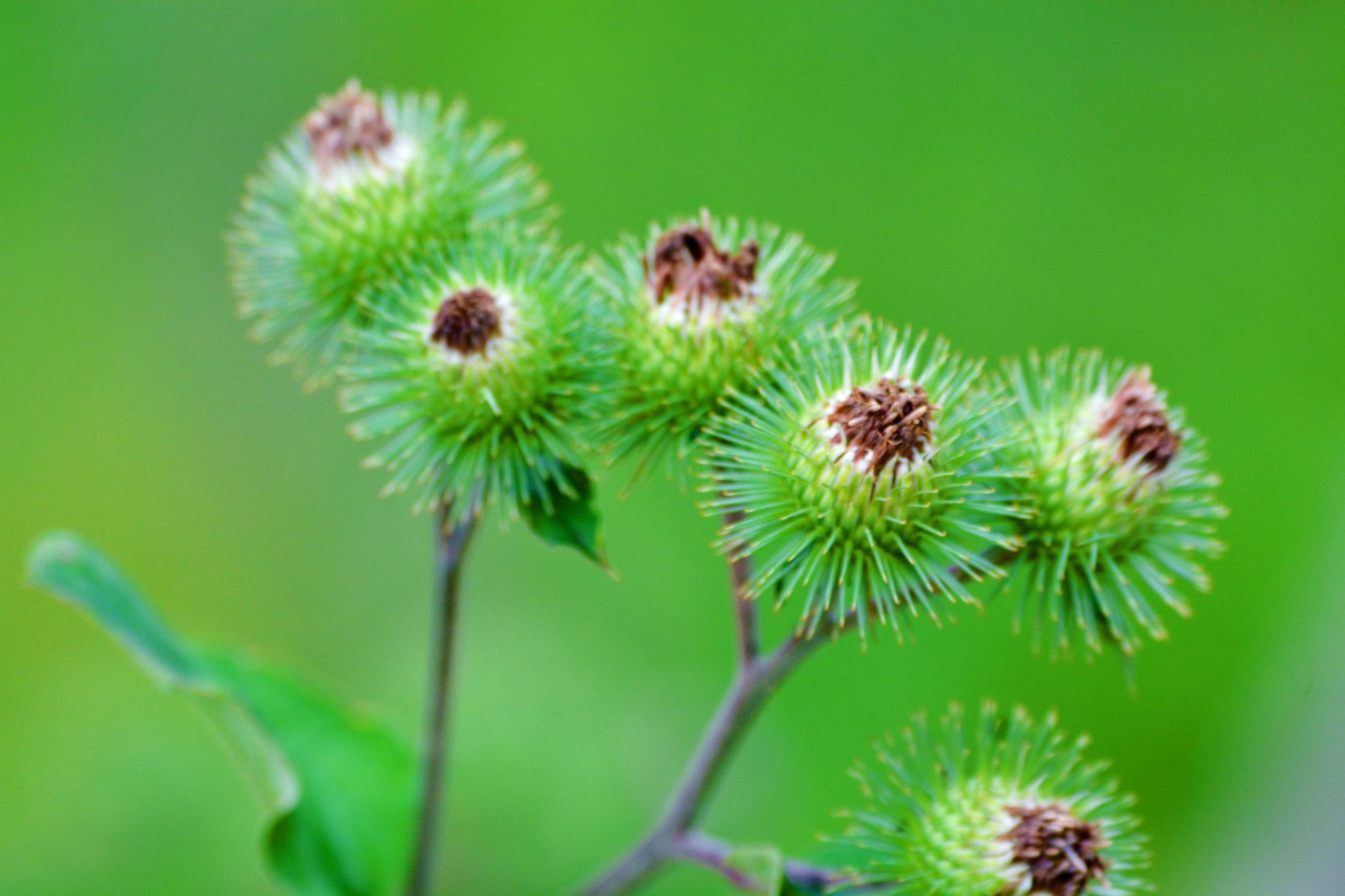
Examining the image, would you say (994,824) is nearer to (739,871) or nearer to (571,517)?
(739,871)

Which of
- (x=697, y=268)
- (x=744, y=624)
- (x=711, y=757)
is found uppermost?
(x=697, y=268)

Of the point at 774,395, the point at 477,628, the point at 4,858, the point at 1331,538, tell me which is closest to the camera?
the point at 774,395

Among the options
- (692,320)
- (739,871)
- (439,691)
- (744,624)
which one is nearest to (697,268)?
Answer: (692,320)

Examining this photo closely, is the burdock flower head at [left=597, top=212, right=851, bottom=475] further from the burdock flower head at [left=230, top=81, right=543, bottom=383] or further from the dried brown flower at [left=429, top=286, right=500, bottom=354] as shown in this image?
the burdock flower head at [left=230, top=81, right=543, bottom=383]

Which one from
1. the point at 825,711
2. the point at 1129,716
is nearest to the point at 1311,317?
the point at 1129,716

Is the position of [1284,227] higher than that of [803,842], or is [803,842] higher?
[1284,227]

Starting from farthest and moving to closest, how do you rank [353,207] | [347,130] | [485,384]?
[347,130]
[353,207]
[485,384]

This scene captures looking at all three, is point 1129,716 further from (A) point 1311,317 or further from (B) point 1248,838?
(A) point 1311,317
